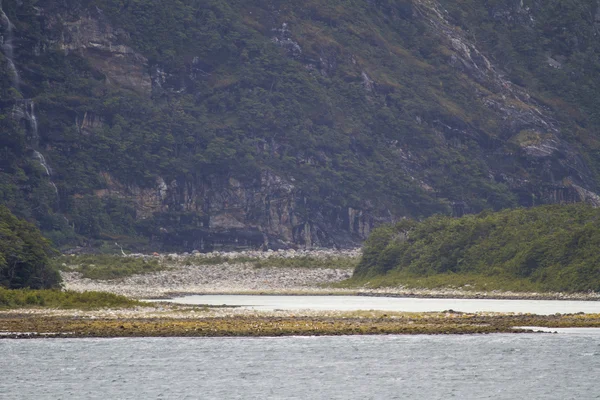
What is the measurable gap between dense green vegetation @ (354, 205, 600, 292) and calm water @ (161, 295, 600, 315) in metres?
7.04

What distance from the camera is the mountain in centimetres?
15350

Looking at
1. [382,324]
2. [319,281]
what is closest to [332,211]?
[319,281]

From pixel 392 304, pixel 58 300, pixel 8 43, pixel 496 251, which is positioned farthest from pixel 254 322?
pixel 8 43

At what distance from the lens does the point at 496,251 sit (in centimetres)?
9006

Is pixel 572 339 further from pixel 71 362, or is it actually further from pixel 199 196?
Answer: pixel 199 196

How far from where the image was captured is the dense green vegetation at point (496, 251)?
79188mm

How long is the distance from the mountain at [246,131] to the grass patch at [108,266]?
26.8 meters

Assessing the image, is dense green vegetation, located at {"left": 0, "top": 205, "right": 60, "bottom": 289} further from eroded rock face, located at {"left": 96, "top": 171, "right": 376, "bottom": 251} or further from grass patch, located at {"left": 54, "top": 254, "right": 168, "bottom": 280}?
eroded rock face, located at {"left": 96, "top": 171, "right": 376, "bottom": 251}

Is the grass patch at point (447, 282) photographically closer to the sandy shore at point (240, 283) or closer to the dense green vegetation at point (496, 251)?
the dense green vegetation at point (496, 251)

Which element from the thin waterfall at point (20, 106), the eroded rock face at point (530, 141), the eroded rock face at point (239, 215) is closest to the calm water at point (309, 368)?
the thin waterfall at point (20, 106)

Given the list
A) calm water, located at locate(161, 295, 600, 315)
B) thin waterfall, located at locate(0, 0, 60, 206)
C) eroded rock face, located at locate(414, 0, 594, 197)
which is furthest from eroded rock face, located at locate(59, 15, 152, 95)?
calm water, located at locate(161, 295, 600, 315)

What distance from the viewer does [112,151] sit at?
6250 inches

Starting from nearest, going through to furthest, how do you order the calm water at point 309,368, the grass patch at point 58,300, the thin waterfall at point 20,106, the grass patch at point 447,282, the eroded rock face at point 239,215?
the calm water at point 309,368 < the grass patch at point 58,300 < the grass patch at point 447,282 < the thin waterfall at point 20,106 < the eroded rock face at point 239,215

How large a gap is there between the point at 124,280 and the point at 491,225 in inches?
1176
